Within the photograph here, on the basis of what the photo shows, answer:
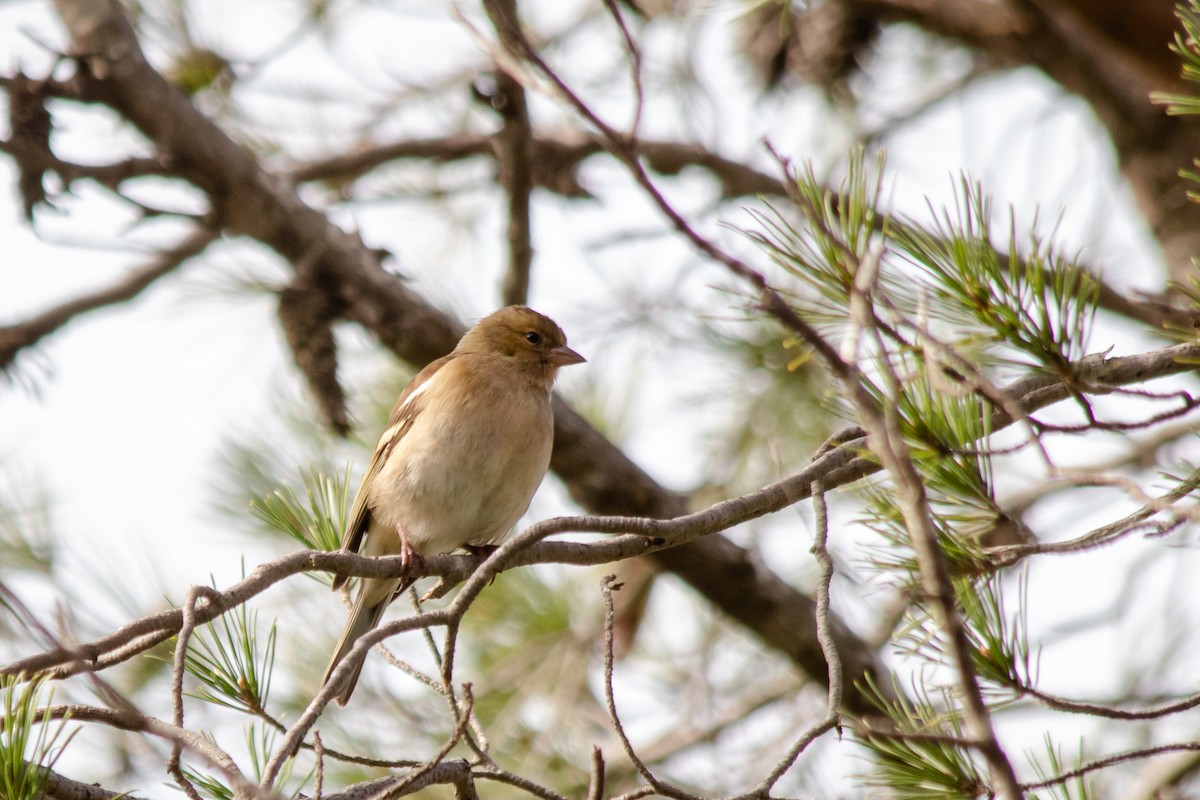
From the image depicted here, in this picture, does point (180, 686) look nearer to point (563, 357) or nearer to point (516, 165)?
point (516, 165)

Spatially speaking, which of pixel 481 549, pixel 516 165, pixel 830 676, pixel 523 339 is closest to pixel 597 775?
pixel 830 676

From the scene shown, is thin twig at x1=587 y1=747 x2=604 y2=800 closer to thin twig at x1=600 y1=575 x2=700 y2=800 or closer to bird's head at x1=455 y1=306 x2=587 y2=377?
thin twig at x1=600 y1=575 x2=700 y2=800

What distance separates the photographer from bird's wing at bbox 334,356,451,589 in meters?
5.12

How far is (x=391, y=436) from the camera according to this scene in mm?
5348

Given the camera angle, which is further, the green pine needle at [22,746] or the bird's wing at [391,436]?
the bird's wing at [391,436]

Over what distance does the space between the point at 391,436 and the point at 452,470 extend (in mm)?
642

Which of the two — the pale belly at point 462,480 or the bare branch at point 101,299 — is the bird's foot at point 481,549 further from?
the bare branch at point 101,299

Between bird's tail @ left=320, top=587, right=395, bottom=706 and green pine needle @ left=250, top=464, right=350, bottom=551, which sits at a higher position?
bird's tail @ left=320, top=587, right=395, bottom=706

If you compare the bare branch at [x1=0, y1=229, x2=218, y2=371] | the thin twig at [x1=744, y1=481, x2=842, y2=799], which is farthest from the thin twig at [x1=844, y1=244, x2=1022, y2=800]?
the bare branch at [x1=0, y1=229, x2=218, y2=371]

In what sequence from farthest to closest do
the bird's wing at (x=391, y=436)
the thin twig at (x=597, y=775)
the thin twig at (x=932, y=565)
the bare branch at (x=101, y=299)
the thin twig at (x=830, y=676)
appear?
the bare branch at (x=101, y=299) < the bird's wing at (x=391, y=436) < the thin twig at (x=830, y=676) < the thin twig at (x=597, y=775) < the thin twig at (x=932, y=565)

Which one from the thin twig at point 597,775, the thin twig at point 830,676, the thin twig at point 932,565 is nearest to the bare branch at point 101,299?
the thin twig at point 830,676

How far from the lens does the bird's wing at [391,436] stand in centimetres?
512

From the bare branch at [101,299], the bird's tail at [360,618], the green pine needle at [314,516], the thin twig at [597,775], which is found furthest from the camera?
the bare branch at [101,299]

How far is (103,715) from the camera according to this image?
101 inches
